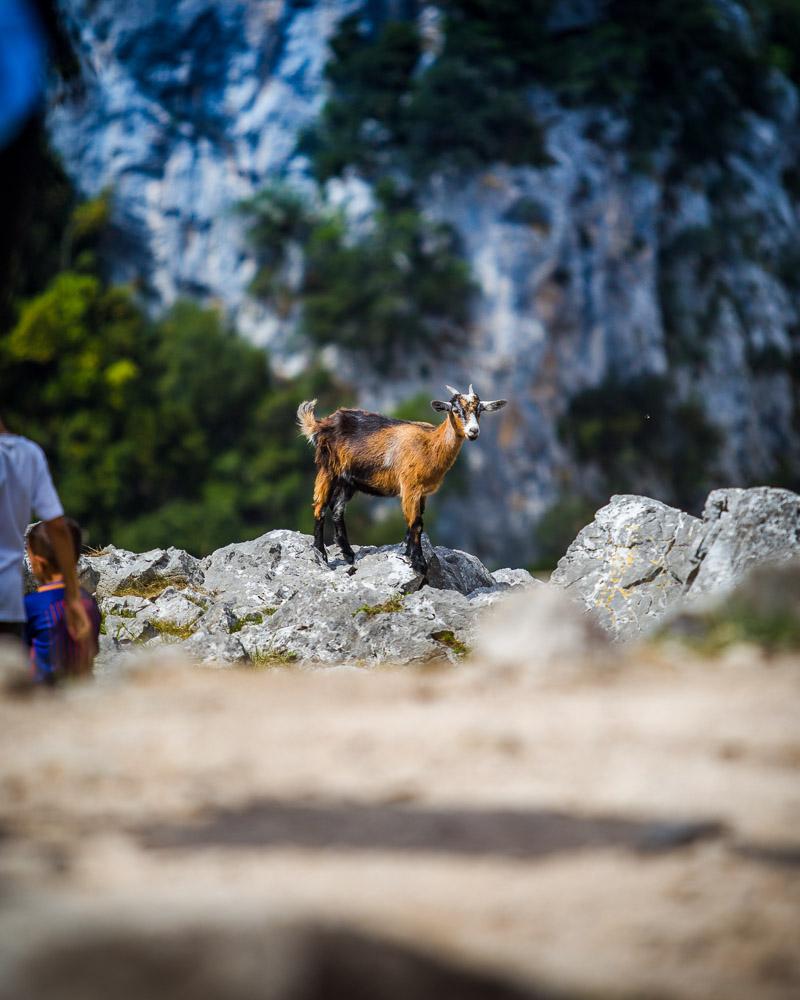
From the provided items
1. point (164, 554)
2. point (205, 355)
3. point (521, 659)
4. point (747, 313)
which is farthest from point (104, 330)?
point (521, 659)

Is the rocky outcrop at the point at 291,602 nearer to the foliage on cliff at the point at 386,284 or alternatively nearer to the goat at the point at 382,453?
the goat at the point at 382,453

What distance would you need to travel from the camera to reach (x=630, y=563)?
984cm

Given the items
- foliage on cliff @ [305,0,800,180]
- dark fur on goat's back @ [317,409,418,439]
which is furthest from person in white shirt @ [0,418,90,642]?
foliage on cliff @ [305,0,800,180]

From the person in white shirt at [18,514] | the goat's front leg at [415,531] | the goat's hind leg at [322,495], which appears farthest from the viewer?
the goat's hind leg at [322,495]

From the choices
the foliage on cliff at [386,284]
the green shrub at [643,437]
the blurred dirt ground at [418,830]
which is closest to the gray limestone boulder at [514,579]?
the blurred dirt ground at [418,830]

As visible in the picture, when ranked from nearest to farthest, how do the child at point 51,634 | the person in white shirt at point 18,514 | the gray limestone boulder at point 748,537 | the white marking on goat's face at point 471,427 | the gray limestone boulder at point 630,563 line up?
the person in white shirt at point 18,514
the child at point 51,634
the gray limestone boulder at point 748,537
the gray limestone boulder at point 630,563
the white marking on goat's face at point 471,427

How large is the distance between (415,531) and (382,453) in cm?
129

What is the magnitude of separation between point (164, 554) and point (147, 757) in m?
6.93

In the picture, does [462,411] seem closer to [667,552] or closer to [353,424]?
[353,424]

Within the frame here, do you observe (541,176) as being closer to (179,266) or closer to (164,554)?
(179,266)

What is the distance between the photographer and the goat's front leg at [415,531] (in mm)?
10648

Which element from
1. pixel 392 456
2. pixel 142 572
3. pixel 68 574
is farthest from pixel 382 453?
pixel 68 574

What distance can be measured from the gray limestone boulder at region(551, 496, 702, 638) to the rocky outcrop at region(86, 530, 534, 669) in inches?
35.0

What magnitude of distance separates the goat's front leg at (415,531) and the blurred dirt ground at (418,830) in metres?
5.36
